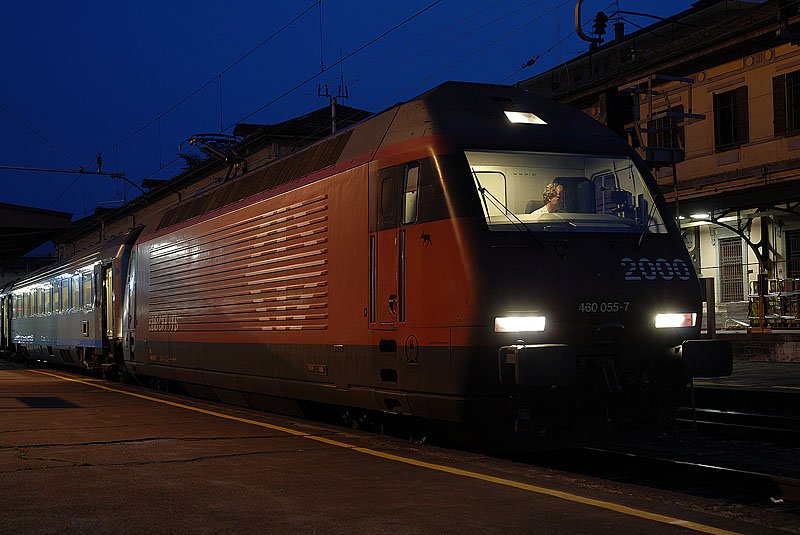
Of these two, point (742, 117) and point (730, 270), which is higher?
point (742, 117)

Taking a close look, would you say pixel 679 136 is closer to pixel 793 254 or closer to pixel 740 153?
pixel 740 153

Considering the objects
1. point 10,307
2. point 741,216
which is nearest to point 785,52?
point 741,216

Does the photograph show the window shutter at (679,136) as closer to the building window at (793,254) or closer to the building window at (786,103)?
the building window at (786,103)

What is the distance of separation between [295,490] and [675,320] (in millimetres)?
3767

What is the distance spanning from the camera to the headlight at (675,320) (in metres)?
9.13

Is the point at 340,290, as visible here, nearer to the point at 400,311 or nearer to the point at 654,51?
the point at 400,311

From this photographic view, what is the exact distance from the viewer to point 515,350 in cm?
834

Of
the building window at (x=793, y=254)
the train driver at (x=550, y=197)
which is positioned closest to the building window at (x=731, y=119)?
the building window at (x=793, y=254)

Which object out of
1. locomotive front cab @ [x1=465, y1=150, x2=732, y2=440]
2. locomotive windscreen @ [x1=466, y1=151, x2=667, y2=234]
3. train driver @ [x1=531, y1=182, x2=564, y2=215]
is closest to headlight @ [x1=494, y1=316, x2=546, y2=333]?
locomotive front cab @ [x1=465, y1=150, x2=732, y2=440]

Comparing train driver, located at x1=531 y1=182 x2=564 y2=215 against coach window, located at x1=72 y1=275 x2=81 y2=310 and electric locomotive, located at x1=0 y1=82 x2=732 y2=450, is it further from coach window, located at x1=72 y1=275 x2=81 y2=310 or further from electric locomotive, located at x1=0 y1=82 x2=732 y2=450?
coach window, located at x1=72 y1=275 x2=81 y2=310

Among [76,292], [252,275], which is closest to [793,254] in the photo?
[252,275]

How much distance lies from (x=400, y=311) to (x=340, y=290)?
4.63ft

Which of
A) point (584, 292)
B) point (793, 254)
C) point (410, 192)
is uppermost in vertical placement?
point (793, 254)

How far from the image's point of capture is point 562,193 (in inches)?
372
